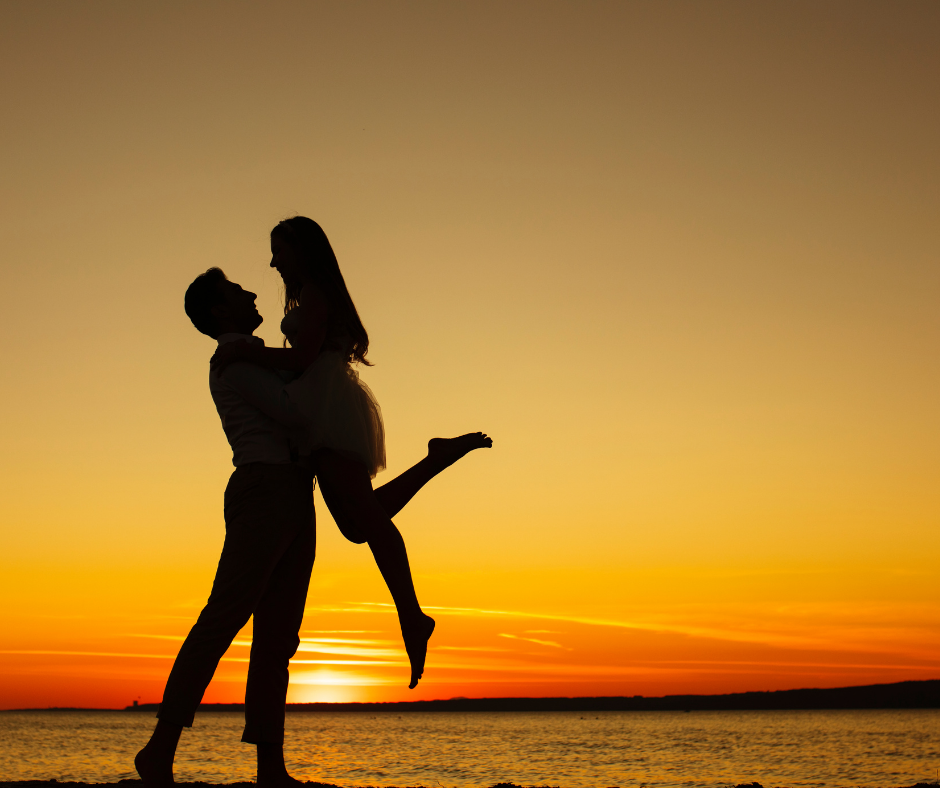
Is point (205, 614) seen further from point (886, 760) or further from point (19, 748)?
point (19, 748)

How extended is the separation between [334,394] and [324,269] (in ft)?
1.87

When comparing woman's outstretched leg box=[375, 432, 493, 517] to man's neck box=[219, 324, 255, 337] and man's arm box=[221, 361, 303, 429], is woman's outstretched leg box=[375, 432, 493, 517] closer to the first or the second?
man's arm box=[221, 361, 303, 429]

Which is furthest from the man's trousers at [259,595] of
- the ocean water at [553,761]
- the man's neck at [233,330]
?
the ocean water at [553,761]

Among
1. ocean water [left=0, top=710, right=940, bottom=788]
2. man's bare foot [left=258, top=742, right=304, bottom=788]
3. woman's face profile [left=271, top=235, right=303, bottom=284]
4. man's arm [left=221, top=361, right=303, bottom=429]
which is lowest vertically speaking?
ocean water [left=0, top=710, right=940, bottom=788]

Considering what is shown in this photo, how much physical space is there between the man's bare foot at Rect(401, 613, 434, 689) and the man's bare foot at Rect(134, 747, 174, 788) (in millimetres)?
980

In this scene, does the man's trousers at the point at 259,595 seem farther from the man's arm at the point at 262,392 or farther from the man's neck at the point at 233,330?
the man's neck at the point at 233,330

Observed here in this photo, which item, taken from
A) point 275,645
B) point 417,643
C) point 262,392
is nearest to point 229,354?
point 262,392

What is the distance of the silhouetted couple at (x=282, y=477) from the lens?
3.27 m

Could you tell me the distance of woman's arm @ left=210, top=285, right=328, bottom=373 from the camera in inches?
136

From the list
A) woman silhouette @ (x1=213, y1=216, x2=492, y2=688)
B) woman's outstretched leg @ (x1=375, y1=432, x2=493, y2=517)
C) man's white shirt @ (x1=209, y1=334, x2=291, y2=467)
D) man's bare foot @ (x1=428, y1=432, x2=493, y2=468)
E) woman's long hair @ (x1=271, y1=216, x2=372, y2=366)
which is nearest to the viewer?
man's white shirt @ (x1=209, y1=334, x2=291, y2=467)

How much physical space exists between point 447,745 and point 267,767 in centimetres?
10133

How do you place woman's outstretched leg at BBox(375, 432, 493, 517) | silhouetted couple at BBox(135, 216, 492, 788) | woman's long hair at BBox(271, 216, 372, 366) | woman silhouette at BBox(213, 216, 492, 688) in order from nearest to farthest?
silhouetted couple at BBox(135, 216, 492, 788), woman silhouette at BBox(213, 216, 492, 688), woman's long hair at BBox(271, 216, 372, 366), woman's outstretched leg at BBox(375, 432, 493, 517)

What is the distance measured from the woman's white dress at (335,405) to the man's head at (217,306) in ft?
0.60

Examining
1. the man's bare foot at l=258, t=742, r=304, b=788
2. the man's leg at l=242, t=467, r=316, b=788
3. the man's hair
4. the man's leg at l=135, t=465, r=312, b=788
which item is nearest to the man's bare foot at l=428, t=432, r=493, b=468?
the man's leg at l=242, t=467, r=316, b=788
